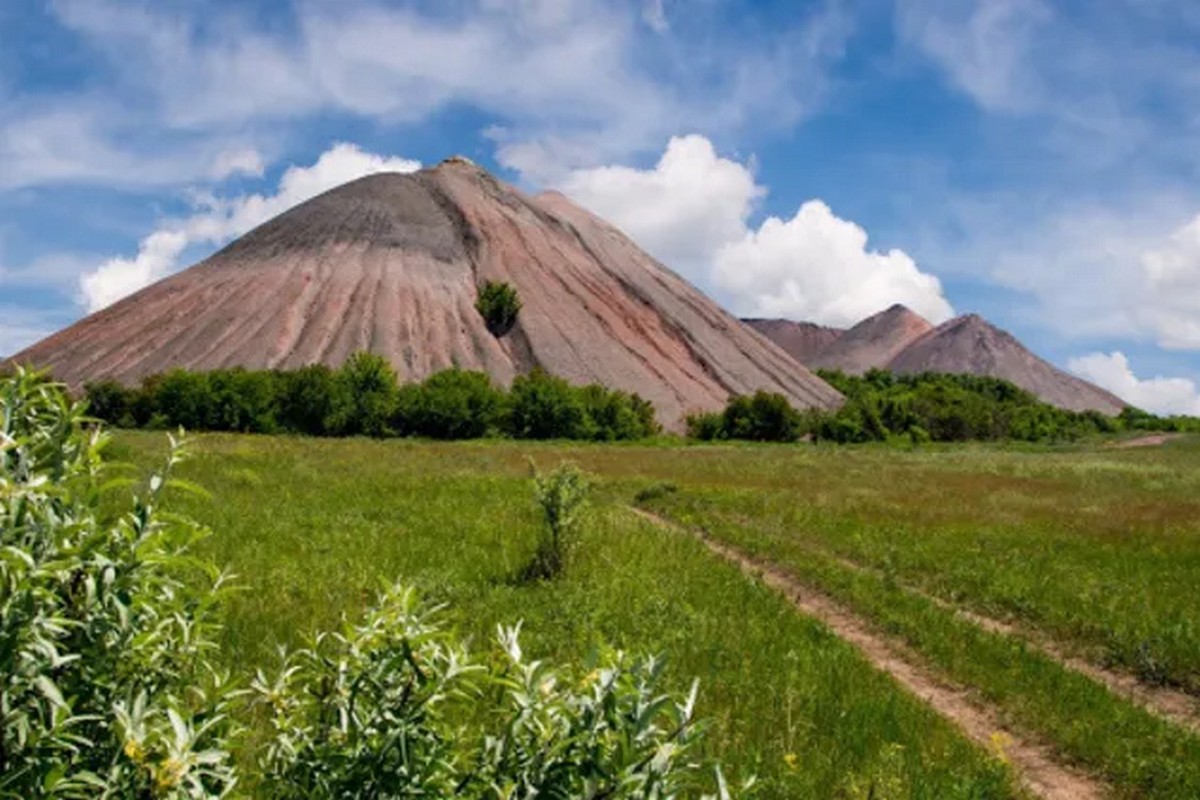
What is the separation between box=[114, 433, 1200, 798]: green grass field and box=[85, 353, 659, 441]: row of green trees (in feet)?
196

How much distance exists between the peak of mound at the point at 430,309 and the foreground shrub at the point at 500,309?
5.28ft

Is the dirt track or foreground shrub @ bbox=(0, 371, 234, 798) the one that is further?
the dirt track

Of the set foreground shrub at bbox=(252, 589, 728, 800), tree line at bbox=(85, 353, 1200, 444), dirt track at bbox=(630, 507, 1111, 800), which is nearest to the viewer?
foreground shrub at bbox=(252, 589, 728, 800)

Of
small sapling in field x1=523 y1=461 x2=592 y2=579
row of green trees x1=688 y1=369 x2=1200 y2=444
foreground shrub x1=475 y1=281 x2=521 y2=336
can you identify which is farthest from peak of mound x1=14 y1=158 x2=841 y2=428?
small sapling in field x1=523 y1=461 x2=592 y2=579

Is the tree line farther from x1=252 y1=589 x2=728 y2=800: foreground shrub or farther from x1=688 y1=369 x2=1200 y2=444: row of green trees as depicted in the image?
x1=252 y1=589 x2=728 y2=800: foreground shrub

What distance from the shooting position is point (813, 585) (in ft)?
56.3

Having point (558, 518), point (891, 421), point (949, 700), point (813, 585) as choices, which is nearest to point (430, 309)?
point (891, 421)

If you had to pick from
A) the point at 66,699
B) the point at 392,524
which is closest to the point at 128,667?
the point at 66,699

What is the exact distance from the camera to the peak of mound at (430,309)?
128875 mm

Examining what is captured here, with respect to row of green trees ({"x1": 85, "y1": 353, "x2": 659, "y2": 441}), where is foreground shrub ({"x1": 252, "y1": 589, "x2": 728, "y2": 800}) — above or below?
below

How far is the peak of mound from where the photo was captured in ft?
423

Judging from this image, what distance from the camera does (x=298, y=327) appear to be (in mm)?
131125

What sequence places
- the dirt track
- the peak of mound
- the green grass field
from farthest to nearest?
the peak of mound → the green grass field → the dirt track

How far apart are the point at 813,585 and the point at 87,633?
15.9 meters
